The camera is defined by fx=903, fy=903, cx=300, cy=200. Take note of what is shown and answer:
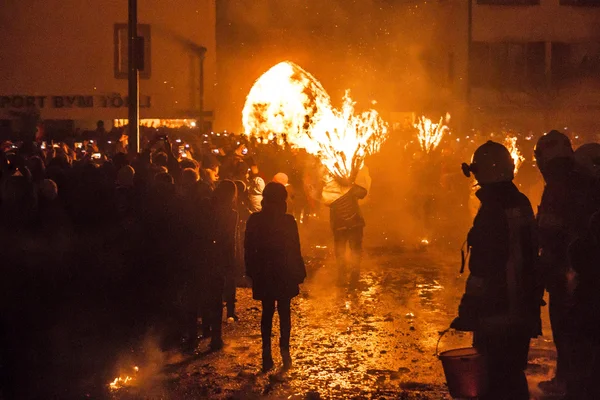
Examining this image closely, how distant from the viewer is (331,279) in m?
12.9

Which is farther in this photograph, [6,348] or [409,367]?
[409,367]

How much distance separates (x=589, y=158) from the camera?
725 cm

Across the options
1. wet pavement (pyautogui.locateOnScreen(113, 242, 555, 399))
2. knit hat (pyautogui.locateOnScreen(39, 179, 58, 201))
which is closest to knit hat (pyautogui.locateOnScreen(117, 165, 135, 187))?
knit hat (pyautogui.locateOnScreen(39, 179, 58, 201))

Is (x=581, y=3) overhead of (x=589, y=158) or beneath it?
overhead

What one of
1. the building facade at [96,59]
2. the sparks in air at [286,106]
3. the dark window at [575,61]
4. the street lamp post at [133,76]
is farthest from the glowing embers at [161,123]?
the dark window at [575,61]

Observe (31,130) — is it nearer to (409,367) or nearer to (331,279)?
(331,279)

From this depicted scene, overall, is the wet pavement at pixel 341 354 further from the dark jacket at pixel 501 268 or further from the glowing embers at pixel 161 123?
the glowing embers at pixel 161 123

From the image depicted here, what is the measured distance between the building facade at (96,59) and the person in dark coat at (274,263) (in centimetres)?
1968

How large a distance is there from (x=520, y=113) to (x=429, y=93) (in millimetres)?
4744

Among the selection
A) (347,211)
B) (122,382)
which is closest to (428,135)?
(347,211)

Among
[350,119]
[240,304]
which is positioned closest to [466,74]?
[350,119]

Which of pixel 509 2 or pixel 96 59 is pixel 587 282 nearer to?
pixel 96 59

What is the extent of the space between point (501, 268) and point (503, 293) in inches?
6.0

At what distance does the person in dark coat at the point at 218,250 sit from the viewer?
8914mm
